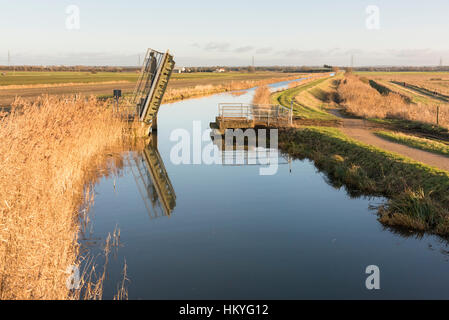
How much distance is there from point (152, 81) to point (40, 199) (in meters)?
16.5

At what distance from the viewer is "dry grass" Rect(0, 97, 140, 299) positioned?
7195 mm

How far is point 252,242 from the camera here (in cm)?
1179

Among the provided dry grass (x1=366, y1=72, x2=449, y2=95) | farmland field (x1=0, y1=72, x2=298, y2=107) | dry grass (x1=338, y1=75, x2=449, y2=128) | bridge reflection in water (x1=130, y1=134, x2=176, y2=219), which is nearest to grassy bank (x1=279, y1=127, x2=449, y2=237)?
bridge reflection in water (x1=130, y1=134, x2=176, y2=219)

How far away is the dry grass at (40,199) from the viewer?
7.20m

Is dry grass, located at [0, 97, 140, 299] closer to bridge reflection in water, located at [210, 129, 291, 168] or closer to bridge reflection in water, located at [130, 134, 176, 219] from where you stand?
bridge reflection in water, located at [130, 134, 176, 219]

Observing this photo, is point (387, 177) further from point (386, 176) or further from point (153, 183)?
point (153, 183)

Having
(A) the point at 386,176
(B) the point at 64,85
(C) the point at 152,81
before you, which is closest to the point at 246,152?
(C) the point at 152,81

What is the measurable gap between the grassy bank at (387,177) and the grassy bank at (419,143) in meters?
2.48

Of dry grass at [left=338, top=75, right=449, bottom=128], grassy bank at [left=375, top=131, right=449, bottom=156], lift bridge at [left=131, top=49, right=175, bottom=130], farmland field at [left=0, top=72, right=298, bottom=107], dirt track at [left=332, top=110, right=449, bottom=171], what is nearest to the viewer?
dirt track at [left=332, top=110, right=449, bottom=171]

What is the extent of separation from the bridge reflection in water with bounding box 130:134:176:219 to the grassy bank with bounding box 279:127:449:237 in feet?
23.1

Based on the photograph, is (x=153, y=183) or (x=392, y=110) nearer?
(x=153, y=183)

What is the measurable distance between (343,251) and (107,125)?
1562 cm
